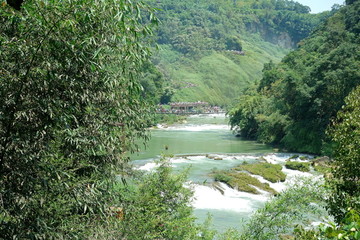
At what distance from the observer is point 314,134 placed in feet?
121

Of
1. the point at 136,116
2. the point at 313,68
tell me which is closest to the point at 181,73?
the point at 313,68

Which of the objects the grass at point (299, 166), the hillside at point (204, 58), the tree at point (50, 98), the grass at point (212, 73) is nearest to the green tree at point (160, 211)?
the tree at point (50, 98)

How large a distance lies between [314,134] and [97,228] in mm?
33164

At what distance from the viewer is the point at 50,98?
528 centimetres

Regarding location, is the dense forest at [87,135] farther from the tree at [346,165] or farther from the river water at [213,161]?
the river water at [213,161]

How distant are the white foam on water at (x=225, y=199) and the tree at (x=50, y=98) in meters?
13.7

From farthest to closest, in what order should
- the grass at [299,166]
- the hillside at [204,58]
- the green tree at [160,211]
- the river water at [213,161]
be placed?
the hillside at [204,58], the grass at [299,166], the river water at [213,161], the green tree at [160,211]

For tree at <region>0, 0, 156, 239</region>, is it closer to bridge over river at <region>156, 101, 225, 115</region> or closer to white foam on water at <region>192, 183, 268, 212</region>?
white foam on water at <region>192, 183, 268, 212</region>

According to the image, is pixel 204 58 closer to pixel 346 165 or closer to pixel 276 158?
pixel 276 158

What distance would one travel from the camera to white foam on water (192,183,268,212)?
1997 cm

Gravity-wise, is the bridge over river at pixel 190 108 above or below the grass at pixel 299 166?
below

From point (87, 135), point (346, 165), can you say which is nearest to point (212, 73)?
point (346, 165)

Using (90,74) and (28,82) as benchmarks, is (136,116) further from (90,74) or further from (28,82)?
(28,82)

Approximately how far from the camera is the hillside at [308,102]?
3428 cm
